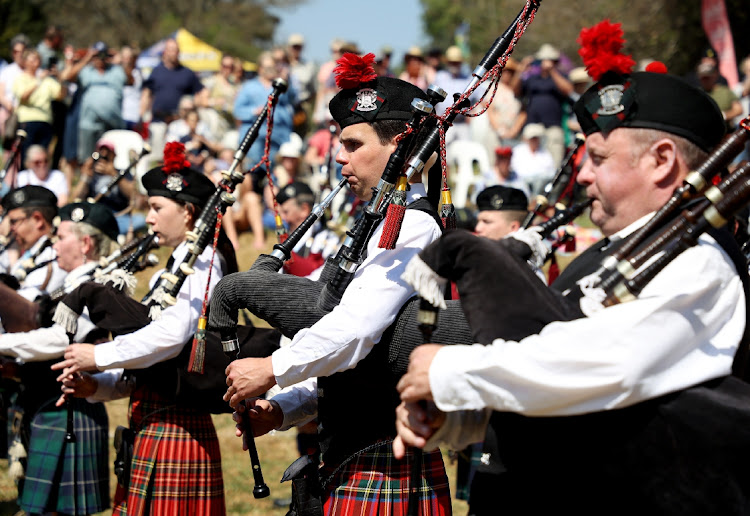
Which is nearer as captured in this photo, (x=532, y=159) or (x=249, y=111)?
(x=532, y=159)

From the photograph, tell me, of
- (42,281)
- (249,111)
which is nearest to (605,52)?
(42,281)

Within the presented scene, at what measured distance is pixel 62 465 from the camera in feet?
15.4

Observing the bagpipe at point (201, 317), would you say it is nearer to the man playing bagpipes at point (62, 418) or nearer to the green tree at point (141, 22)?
the man playing bagpipes at point (62, 418)

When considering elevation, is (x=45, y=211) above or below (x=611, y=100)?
above

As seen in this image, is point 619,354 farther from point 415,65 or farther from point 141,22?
point 141,22

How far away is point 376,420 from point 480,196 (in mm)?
2931

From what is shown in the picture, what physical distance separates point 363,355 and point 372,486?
487 millimetres

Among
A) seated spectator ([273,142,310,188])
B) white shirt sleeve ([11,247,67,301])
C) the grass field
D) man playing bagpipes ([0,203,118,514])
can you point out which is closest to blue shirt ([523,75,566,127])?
seated spectator ([273,142,310,188])

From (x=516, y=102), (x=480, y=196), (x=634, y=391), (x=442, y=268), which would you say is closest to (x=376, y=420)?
(x=442, y=268)

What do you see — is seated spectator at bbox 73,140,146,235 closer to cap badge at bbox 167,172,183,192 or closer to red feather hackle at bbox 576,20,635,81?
cap badge at bbox 167,172,183,192

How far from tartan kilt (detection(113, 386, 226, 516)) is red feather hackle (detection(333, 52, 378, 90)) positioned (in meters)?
1.82

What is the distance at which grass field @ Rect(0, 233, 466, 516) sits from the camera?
19.0 feet

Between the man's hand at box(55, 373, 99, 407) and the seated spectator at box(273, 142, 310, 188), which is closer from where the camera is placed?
the man's hand at box(55, 373, 99, 407)

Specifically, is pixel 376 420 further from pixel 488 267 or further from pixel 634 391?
pixel 634 391
